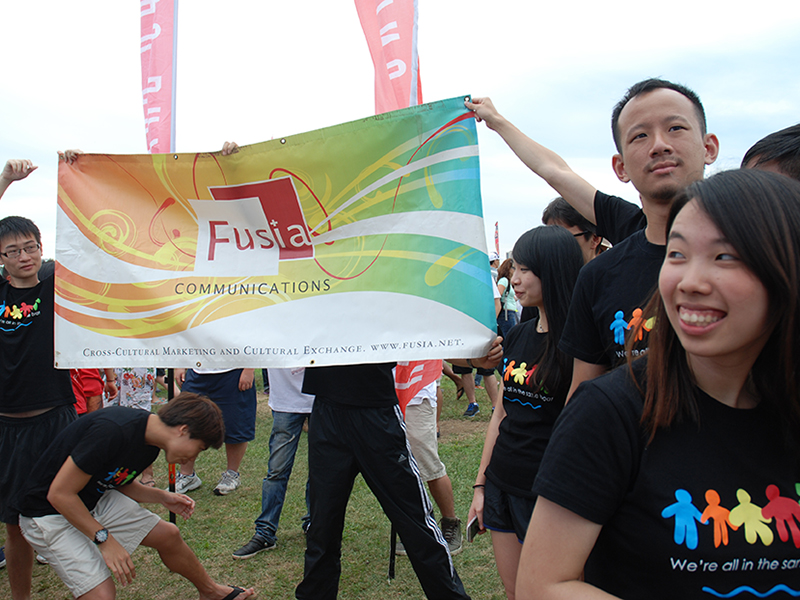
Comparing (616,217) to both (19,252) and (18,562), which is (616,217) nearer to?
(19,252)

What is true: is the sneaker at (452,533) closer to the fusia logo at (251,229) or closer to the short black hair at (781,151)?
the fusia logo at (251,229)

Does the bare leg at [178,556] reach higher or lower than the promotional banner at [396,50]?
lower

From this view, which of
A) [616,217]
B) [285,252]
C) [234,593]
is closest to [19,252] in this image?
[285,252]

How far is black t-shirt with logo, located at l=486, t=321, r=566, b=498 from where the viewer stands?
2.37m

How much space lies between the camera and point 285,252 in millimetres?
3078

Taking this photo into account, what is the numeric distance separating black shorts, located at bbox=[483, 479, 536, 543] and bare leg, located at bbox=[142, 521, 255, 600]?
1745 millimetres

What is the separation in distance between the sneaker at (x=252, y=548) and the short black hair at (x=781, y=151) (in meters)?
3.81

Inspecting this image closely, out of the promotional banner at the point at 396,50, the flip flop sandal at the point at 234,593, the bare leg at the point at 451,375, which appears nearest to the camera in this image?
the flip flop sandal at the point at 234,593

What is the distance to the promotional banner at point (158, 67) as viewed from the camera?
467cm

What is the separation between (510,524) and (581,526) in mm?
1563

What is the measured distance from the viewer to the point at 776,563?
3.10ft

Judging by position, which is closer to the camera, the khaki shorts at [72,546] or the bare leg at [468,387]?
Result: the khaki shorts at [72,546]

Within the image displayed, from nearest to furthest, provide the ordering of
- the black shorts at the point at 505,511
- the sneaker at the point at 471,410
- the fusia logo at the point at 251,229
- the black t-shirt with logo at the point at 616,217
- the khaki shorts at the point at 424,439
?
1. the black t-shirt with logo at the point at 616,217
2. the black shorts at the point at 505,511
3. the fusia logo at the point at 251,229
4. the khaki shorts at the point at 424,439
5. the sneaker at the point at 471,410

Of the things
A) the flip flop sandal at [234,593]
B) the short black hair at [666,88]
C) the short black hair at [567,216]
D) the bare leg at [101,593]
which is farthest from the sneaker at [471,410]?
the short black hair at [666,88]
